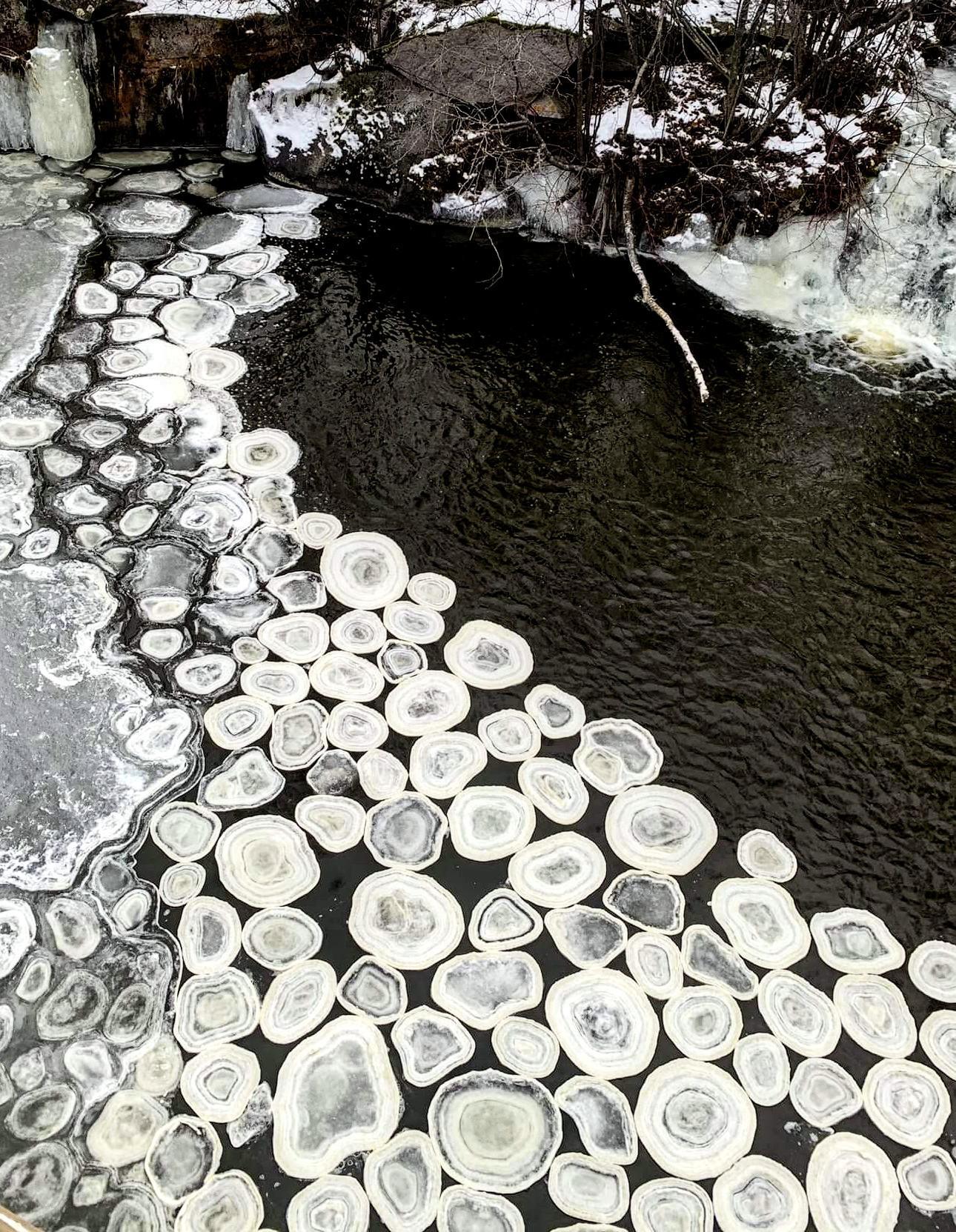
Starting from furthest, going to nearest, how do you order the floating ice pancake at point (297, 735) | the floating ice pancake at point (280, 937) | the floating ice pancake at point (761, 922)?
the floating ice pancake at point (297, 735) < the floating ice pancake at point (761, 922) < the floating ice pancake at point (280, 937)

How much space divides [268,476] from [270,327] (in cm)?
143

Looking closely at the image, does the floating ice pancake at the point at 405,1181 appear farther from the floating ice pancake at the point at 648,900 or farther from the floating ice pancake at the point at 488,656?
the floating ice pancake at the point at 488,656

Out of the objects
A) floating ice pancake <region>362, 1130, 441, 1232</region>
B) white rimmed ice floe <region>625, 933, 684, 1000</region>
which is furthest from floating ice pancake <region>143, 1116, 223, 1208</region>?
white rimmed ice floe <region>625, 933, 684, 1000</region>

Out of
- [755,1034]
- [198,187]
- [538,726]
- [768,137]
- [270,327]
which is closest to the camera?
[755,1034]

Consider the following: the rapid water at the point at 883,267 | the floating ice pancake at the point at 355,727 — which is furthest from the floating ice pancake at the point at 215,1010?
the rapid water at the point at 883,267

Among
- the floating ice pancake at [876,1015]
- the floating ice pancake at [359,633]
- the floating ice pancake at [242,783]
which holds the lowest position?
the floating ice pancake at [876,1015]

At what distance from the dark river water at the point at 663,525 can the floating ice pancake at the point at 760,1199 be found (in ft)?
0.27

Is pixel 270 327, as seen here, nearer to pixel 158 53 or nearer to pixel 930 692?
pixel 158 53

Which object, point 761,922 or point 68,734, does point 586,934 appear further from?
point 68,734

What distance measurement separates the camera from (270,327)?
642 centimetres

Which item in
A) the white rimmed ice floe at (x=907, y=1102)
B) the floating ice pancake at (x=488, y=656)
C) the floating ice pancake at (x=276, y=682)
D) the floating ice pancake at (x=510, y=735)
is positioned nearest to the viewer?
the white rimmed ice floe at (x=907, y=1102)

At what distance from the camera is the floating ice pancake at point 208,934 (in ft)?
11.8

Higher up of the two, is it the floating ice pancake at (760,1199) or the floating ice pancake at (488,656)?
the floating ice pancake at (488,656)

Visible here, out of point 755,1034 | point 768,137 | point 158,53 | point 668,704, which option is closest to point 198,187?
point 158,53
